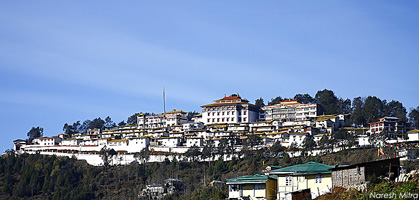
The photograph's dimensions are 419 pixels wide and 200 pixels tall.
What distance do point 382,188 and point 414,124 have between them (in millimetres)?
72715

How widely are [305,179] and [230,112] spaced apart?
7713 centimetres

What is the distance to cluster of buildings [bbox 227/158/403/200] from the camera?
2828 cm

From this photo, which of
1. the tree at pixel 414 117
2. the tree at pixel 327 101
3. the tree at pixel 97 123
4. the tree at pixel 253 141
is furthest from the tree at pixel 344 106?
the tree at pixel 97 123

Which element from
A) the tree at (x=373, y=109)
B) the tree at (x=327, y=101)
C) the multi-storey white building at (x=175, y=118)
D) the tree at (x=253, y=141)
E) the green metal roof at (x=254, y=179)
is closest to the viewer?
the green metal roof at (x=254, y=179)

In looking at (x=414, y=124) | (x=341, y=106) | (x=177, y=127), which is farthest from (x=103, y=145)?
(x=414, y=124)

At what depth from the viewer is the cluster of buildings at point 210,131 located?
301 ft

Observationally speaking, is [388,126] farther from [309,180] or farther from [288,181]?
[309,180]

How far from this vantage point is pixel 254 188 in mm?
32906

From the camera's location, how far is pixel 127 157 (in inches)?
3720

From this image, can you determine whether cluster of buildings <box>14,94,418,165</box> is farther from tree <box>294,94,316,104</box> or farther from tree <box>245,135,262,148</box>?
tree <box>294,94,316,104</box>

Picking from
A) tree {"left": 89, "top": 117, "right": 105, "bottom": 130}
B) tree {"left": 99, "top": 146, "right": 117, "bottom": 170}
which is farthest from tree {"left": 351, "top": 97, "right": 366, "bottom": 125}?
tree {"left": 89, "top": 117, "right": 105, "bottom": 130}

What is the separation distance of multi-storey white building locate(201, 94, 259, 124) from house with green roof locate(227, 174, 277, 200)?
72.9 metres

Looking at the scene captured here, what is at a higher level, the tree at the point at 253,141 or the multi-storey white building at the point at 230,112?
the multi-storey white building at the point at 230,112

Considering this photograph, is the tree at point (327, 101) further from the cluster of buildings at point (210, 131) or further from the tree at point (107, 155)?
the tree at point (107, 155)
